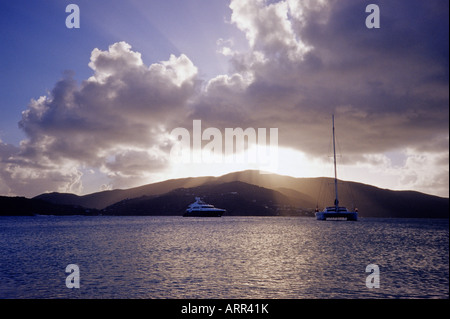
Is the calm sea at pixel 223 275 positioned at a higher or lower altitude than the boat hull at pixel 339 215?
higher

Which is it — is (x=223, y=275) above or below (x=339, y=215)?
above

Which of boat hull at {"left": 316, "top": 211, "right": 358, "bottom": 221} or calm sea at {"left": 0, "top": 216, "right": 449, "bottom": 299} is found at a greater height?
calm sea at {"left": 0, "top": 216, "right": 449, "bottom": 299}

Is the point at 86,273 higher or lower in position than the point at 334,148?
lower

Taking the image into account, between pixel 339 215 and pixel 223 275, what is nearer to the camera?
pixel 223 275

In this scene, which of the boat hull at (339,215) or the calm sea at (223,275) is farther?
the boat hull at (339,215)

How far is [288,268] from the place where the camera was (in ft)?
112

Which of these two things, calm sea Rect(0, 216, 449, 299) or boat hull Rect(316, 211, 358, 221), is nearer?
calm sea Rect(0, 216, 449, 299)
